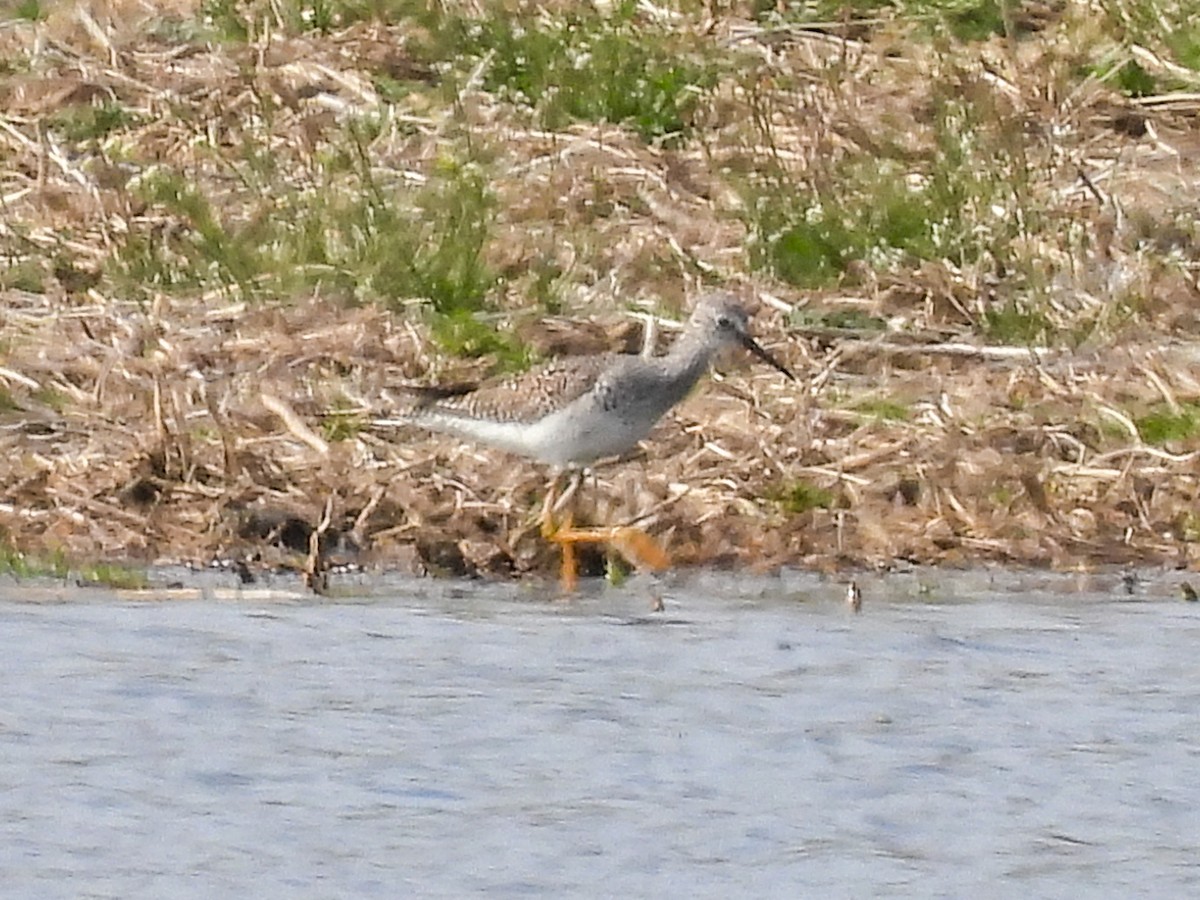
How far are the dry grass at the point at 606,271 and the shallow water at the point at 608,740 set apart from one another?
1.41 ft

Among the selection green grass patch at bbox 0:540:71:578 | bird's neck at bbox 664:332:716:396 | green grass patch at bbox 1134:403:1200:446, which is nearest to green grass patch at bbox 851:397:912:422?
bird's neck at bbox 664:332:716:396

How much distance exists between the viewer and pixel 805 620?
9.38 m

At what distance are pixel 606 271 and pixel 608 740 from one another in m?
3.97

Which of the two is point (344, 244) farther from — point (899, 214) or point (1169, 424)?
point (1169, 424)

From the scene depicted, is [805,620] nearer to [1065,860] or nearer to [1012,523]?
[1012,523]

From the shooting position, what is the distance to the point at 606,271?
11992 millimetres

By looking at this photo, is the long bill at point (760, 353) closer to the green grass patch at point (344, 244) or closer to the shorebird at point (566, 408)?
the shorebird at point (566, 408)

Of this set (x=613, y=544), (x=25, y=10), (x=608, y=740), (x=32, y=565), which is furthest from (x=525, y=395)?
(x=25, y=10)

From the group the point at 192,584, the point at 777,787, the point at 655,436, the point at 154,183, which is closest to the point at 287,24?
Result: the point at 154,183

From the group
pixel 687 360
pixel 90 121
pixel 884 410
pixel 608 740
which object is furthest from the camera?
pixel 90 121

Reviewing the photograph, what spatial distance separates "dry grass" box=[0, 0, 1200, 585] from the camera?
1012cm

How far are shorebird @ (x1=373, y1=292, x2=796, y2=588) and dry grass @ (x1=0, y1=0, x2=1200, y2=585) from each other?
141 mm

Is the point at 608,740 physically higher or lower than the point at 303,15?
lower

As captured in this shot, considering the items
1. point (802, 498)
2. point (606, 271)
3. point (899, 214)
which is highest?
point (899, 214)
